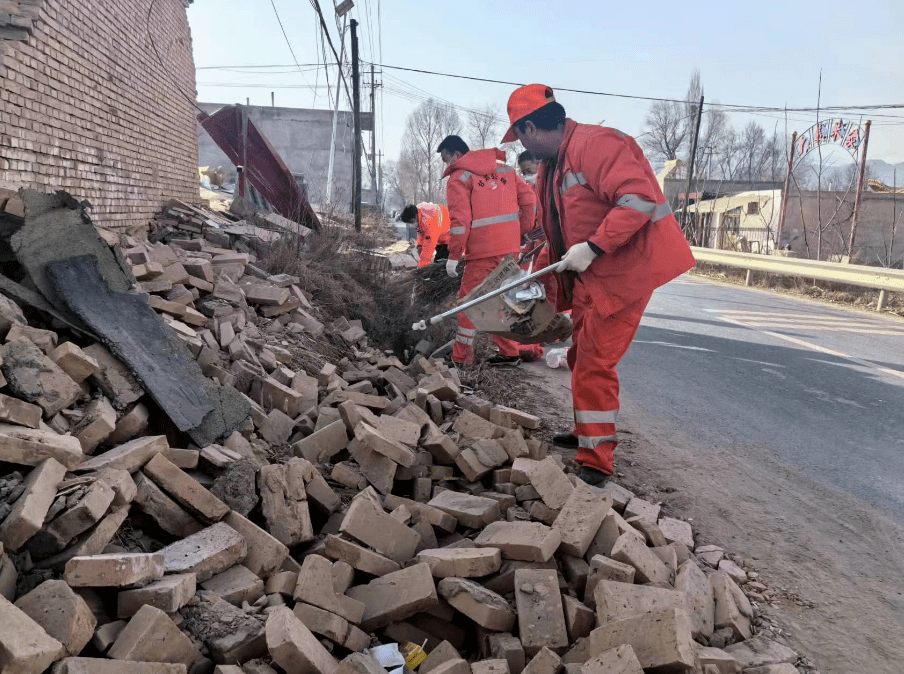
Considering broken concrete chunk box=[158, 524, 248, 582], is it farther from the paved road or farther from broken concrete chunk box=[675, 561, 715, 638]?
the paved road

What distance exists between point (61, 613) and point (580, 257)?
2790 mm

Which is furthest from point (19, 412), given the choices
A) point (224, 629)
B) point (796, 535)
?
point (796, 535)

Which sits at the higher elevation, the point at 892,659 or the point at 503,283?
the point at 503,283

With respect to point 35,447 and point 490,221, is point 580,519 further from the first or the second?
point 490,221

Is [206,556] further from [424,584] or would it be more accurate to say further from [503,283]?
[503,283]

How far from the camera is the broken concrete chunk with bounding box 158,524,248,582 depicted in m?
2.21

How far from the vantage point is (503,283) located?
4164 millimetres

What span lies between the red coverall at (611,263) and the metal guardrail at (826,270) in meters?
8.99

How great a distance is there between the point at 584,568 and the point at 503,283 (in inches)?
80.7

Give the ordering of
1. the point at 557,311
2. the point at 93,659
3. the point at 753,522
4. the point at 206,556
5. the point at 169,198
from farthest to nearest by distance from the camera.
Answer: the point at 169,198 < the point at 557,311 < the point at 753,522 < the point at 206,556 < the point at 93,659

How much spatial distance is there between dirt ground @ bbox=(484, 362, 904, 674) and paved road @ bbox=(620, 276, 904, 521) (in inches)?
10.1

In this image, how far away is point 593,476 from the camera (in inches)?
143

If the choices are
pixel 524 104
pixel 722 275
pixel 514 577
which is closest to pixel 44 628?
pixel 514 577

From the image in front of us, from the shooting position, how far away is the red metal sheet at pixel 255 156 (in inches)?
448
